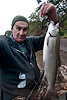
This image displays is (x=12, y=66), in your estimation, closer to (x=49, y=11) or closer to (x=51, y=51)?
(x=51, y=51)

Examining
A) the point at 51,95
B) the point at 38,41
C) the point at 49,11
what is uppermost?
the point at 49,11

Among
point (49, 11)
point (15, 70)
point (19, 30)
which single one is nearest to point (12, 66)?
point (15, 70)

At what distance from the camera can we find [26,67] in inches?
87.2

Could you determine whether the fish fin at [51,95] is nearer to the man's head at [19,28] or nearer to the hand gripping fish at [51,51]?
the hand gripping fish at [51,51]

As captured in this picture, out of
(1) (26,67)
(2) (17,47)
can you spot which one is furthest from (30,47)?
(1) (26,67)

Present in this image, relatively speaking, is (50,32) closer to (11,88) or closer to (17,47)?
(17,47)

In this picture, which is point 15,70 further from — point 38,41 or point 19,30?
point 38,41

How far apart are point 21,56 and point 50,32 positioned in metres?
0.85

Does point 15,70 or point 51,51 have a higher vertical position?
point 51,51

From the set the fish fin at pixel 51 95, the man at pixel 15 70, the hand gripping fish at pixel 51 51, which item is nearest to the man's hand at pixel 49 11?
the man at pixel 15 70

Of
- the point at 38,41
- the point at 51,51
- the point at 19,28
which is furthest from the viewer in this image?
the point at 38,41

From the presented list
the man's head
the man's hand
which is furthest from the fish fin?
the man's hand

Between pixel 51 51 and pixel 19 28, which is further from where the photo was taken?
pixel 19 28

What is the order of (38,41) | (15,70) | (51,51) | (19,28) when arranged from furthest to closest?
(38,41), (19,28), (15,70), (51,51)
